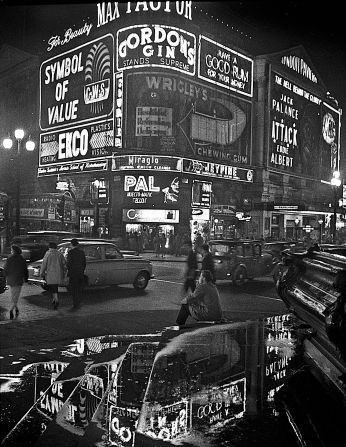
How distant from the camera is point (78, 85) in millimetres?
47000

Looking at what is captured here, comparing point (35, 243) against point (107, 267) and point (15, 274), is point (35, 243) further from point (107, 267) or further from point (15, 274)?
point (15, 274)

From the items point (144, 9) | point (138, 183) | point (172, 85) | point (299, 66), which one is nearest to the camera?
point (138, 183)

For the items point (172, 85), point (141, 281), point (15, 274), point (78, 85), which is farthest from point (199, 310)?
point (78, 85)

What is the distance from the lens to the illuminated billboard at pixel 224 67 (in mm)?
44219

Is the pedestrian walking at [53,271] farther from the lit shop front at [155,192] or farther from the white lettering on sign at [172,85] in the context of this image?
the white lettering on sign at [172,85]

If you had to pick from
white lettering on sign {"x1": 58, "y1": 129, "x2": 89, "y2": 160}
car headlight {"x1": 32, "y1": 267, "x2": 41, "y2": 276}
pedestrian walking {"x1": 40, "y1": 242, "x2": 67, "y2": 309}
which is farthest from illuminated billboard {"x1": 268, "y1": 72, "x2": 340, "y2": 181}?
pedestrian walking {"x1": 40, "y1": 242, "x2": 67, "y2": 309}

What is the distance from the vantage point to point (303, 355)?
250 inches

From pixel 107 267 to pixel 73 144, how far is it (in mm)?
33044

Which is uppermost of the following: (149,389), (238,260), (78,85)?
(78,85)

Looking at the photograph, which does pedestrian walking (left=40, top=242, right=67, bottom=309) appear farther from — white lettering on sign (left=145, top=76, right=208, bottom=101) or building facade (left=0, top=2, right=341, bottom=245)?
white lettering on sign (left=145, top=76, right=208, bottom=101)

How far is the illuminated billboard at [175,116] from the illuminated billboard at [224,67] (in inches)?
46.2

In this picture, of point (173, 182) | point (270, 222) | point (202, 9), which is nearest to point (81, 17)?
point (202, 9)

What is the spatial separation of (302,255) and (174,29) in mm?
37817

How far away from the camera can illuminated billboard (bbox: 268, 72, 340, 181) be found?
54.2 metres
